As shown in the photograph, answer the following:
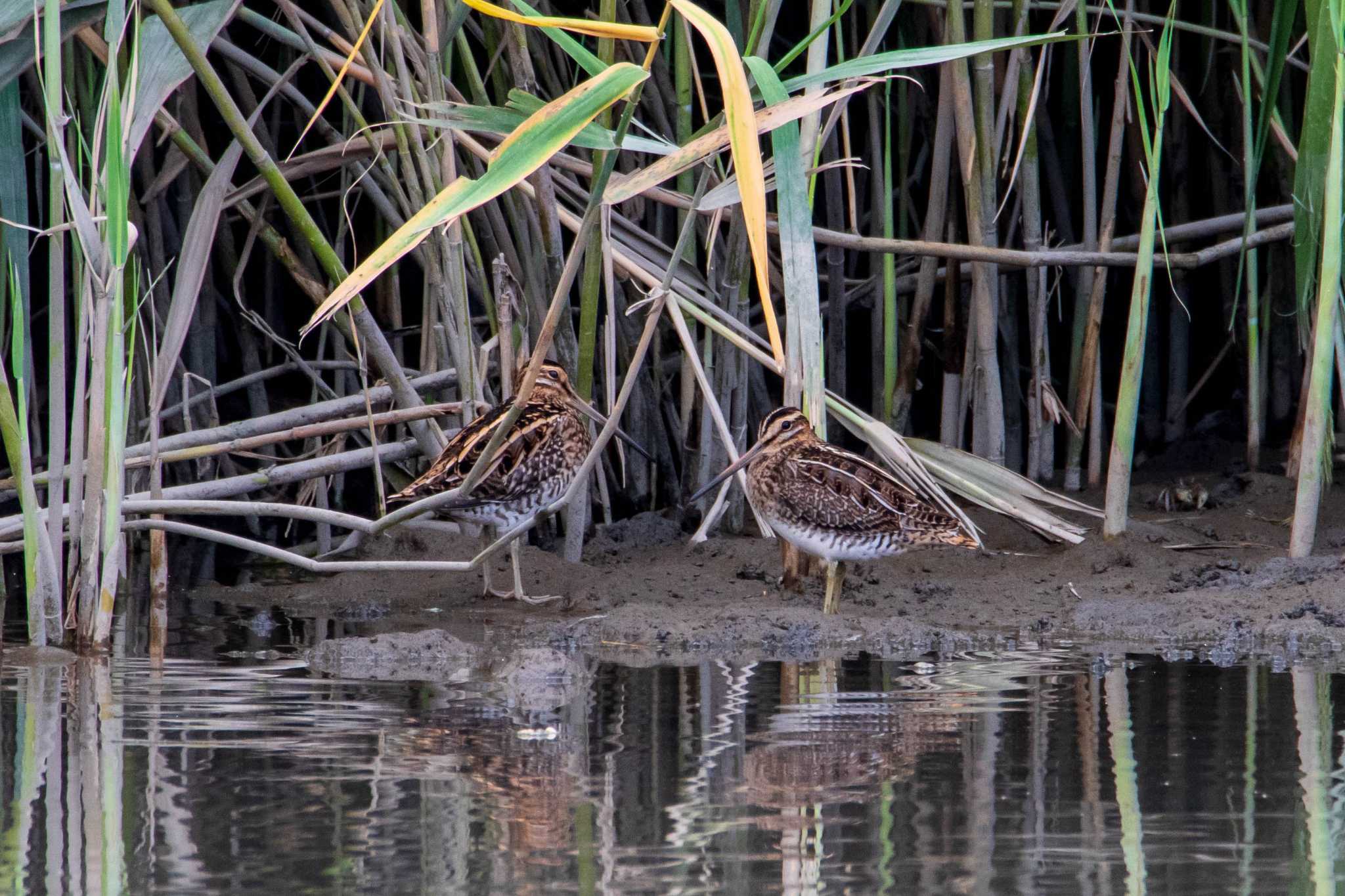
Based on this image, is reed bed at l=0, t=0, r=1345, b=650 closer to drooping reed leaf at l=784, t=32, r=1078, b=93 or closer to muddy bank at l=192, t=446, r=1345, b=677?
drooping reed leaf at l=784, t=32, r=1078, b=93

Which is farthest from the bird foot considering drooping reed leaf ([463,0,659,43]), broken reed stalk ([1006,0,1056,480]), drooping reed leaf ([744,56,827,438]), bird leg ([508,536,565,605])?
drooping reed leaf ([463,0,659,43])

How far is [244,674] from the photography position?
4.08 metres

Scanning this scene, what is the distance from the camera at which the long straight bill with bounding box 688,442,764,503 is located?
544 centimetres

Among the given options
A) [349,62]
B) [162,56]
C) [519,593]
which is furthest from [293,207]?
[519,593]

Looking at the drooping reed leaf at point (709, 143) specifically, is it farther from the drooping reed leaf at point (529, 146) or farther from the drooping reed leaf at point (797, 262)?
the drooping reed leaf at point (529, 146)

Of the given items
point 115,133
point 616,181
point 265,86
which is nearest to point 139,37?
point 115,133

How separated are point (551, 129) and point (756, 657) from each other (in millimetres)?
1867

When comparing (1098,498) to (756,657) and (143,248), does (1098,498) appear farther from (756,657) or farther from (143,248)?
(143,248)

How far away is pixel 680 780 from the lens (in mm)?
2980

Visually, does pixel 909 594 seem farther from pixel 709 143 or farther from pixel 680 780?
pixel 680 780

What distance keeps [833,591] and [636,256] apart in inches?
58.5

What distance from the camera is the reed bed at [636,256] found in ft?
13.8

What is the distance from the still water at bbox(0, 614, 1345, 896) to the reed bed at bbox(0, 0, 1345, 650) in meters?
0.75

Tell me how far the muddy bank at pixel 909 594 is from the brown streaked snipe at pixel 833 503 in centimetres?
16
